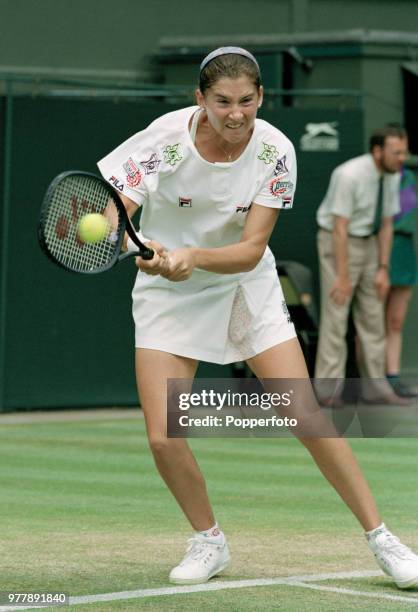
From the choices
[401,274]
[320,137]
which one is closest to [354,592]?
[401,274]

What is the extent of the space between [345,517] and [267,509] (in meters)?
0.41

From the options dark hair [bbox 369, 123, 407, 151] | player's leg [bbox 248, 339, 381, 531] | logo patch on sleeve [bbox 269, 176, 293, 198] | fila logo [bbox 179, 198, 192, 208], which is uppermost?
dark hair [bbox 369, 123, 407, 151]

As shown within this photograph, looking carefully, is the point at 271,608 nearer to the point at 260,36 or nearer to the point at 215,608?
the point at 215,608

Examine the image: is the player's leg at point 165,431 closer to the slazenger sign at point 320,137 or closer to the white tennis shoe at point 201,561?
the white tennis shoe at point 201,561

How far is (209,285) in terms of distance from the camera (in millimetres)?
5836

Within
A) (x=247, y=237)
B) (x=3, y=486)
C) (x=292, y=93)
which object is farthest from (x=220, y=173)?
(x=292, y=93)

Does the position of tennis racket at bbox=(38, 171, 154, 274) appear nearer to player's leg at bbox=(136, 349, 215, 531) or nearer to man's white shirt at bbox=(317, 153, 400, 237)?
player's leg at bbox=(136, 349, 215, 531)

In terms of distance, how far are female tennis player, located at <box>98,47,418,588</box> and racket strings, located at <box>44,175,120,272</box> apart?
210 mm

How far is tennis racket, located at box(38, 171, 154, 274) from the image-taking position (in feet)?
17.2

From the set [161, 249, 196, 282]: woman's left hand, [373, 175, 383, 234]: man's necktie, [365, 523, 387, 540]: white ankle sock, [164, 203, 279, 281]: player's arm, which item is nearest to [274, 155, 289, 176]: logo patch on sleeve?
[164, 203, 279, 281]: player's arm

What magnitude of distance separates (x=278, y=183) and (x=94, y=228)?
80cm

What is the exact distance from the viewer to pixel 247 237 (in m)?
5.62

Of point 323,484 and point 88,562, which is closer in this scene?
point 88,562

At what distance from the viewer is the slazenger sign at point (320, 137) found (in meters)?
→ 13.2
